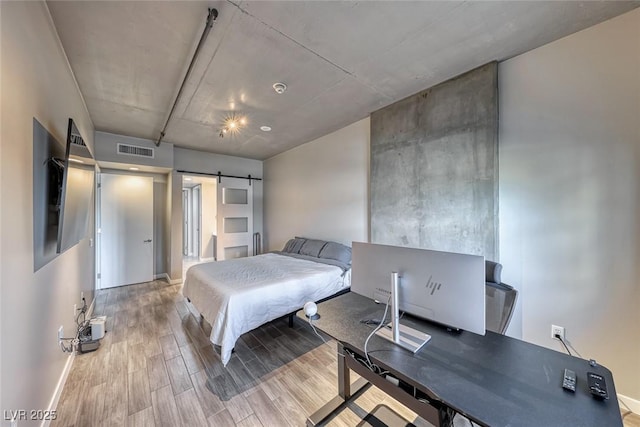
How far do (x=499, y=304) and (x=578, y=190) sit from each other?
1.30 m

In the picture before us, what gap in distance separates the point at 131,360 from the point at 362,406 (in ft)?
7.37

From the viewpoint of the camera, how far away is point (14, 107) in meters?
1.21

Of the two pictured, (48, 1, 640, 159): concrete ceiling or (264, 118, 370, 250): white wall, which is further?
(264, 118, 370, 250): white wall

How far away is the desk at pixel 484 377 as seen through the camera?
0.80m

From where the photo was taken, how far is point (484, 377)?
3.20 feet

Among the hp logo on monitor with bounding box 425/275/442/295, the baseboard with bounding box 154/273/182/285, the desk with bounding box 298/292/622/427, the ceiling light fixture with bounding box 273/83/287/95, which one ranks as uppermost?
the ceiling light fixture with bounding box 273/83/287/95

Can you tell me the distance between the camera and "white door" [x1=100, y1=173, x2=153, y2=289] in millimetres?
4441

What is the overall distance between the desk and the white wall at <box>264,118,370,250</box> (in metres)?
2.39

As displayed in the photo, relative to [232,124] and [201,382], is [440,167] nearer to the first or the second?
[232,124]

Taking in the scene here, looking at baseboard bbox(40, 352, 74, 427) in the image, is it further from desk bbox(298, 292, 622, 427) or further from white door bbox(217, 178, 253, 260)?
white door bbox(217, 178, 253, 260)

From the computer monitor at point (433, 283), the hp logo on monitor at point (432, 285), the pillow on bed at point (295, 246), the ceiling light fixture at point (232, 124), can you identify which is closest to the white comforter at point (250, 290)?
the pillow on bed at point (295, 246)

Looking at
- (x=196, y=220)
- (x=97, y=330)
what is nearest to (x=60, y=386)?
(x=97, y=330)

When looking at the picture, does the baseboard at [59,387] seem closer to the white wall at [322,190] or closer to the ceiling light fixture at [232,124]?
the ceiling light fixture at [232,124]

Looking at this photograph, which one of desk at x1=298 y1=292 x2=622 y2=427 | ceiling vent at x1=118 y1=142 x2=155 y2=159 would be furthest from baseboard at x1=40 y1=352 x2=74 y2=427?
ceiling vent at x1=118 y1=142 x2=155 y2=159
